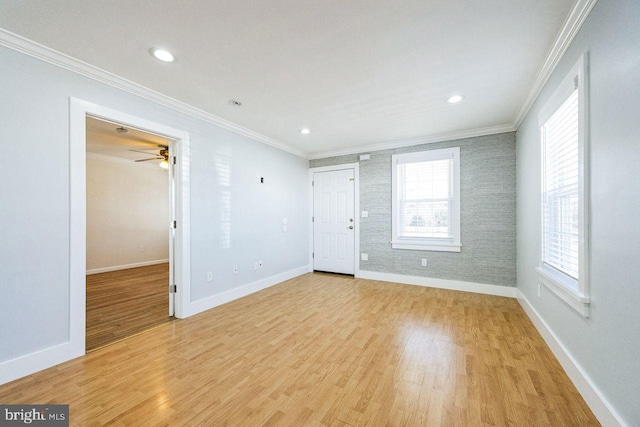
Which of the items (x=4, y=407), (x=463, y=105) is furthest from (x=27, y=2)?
(x=463, y=105)

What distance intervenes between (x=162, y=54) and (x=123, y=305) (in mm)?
3264

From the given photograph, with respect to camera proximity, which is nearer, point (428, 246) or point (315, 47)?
point (315, 47)

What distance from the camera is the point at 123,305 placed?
3465 millimetres

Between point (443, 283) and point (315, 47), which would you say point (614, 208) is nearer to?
point (315, 47)

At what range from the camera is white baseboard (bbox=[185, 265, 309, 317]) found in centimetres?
320

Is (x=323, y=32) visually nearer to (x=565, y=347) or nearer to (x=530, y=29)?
(x=530, y=29)

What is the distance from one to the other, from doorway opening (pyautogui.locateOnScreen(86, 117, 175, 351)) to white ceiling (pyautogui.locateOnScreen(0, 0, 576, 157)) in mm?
1198

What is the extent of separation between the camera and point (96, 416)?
152cm

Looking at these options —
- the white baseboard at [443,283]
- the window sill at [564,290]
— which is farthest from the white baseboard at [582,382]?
the white baseboard at [443,283]

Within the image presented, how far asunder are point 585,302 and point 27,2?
4.05 meters

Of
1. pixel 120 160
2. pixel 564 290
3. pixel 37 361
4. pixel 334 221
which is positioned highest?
pixel 120 160

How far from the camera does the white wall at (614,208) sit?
120 cm

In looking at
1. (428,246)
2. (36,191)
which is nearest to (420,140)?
(428,246)

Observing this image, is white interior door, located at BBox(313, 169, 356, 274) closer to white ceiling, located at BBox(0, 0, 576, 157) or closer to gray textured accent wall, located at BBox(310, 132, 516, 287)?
gray textured accent wall, located at BBox(310, 132, 516, 287)
